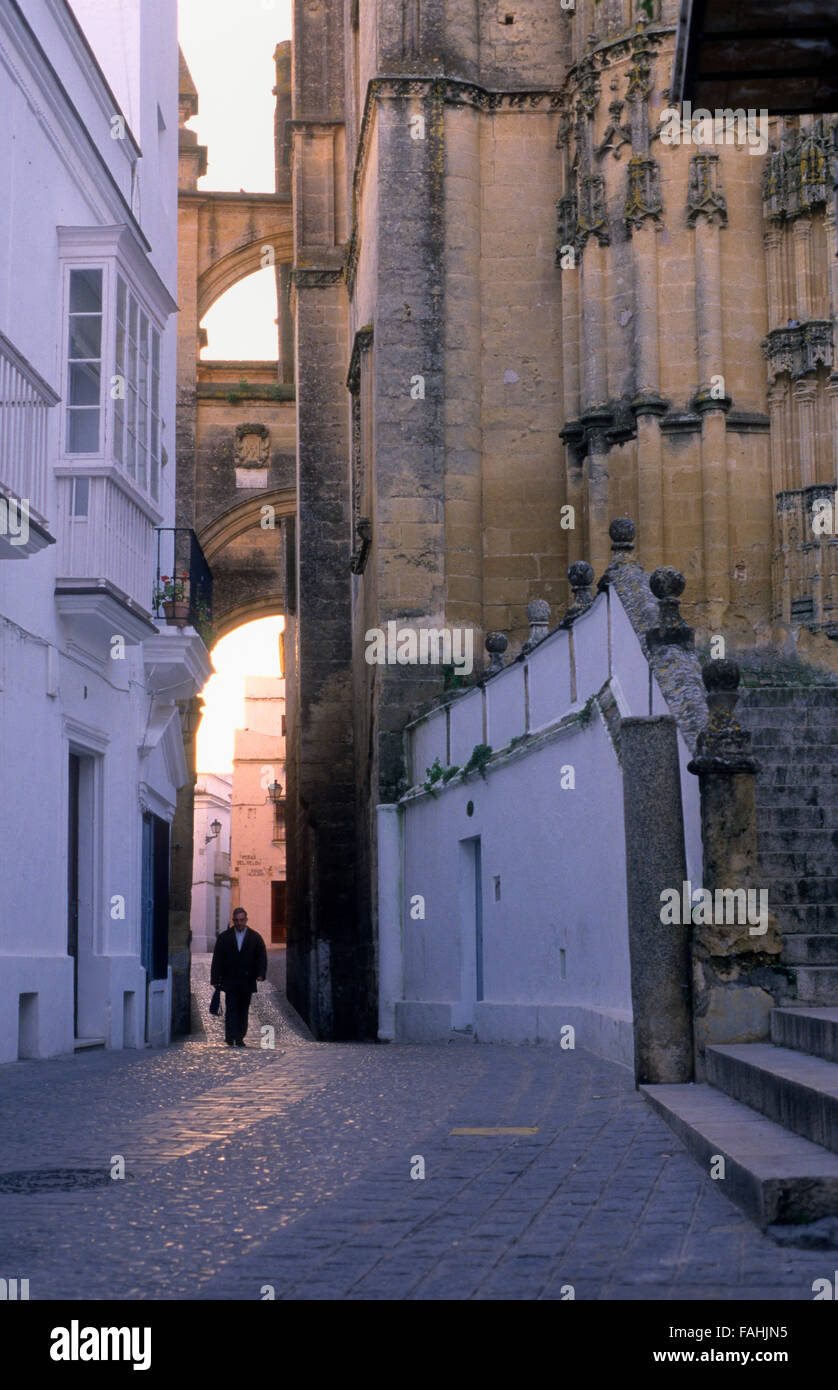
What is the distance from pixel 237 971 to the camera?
16156 millimetres

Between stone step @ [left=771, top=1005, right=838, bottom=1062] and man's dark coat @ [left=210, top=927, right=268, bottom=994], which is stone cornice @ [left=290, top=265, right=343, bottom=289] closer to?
man's dark coat @ [left=210, top=927, right=268, bottom=994]

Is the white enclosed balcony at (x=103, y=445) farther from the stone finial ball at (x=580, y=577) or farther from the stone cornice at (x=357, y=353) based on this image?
the stone cornice at (x=357, y=353)

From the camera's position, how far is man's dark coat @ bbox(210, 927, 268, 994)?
16.1 metres

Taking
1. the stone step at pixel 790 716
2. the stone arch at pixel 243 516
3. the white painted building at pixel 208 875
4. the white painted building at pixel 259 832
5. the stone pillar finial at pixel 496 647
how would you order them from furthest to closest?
the white painted building at pixel 259 832, the white painted building at pixel 208 875, the stone arch at pixel 243 516, the stone pillar finial at pixel 496 647, the stone step at pixel 790 716

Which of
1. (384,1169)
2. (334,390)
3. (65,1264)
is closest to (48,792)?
(384,1169)

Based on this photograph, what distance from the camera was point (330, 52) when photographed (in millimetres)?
29172

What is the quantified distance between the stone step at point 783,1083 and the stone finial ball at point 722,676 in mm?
1819

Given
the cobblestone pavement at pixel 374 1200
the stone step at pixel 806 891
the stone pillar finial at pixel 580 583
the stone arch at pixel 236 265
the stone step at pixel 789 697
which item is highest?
the stone arch at pixel 236 265

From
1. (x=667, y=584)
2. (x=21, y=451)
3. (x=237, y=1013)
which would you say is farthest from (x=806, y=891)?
(x=237, y=1013)

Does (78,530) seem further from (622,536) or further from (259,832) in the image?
(259,832)

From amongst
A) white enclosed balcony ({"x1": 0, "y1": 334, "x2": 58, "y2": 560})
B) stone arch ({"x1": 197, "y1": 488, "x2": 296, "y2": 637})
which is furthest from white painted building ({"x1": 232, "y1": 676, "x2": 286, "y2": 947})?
white enclosed balcony ({"x1": 0, "y1": 334, "x2": 58, "y2": 560})

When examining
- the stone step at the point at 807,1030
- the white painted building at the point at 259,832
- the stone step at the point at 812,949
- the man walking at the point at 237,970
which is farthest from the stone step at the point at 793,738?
the white painted building at the point at 259,832

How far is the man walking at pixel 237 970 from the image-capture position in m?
16.1

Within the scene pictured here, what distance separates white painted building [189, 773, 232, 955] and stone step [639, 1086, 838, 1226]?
52.4m
